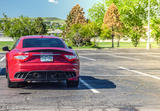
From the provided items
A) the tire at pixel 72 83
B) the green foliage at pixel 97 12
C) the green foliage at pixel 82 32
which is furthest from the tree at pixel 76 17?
the tire at pixel 72 83

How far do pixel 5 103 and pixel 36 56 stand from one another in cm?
184

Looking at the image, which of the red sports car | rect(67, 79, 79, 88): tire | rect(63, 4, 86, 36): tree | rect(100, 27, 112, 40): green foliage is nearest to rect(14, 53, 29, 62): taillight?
the red sports car

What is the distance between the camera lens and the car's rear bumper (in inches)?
314

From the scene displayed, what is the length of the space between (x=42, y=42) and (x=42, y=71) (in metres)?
1.32

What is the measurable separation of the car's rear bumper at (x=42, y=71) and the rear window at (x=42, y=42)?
94 cm

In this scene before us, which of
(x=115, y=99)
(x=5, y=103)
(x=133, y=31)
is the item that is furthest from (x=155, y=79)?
(x=133, y=31)

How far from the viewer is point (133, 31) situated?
184 feet

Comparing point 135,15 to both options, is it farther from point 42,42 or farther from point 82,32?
point 42,42

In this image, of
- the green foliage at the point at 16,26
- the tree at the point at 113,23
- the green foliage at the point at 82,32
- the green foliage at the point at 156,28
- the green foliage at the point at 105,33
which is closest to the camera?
the green foliage at the point at 82,32

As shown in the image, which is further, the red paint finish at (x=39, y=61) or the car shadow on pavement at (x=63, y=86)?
the car shadow on pavement at (x=63, y=86)

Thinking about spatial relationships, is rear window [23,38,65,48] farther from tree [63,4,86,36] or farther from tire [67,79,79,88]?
tree [63,4,86,36]

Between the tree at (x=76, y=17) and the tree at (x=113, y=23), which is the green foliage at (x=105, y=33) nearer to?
the tree at (x=113, y=23)

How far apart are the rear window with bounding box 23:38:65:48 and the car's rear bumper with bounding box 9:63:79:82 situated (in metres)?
0.94

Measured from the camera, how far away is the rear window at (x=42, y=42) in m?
8.86
